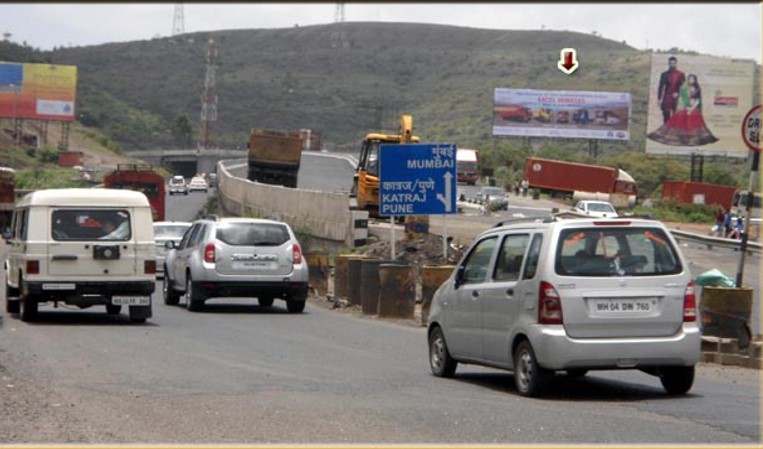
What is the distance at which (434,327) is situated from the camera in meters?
15.3

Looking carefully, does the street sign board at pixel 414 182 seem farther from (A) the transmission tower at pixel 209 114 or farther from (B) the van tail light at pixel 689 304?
(A) the transmission tower at pixel 209 114

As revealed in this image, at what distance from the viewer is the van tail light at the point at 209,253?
24406mm

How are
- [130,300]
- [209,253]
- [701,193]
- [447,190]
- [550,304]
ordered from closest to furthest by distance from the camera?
[550,304] → [130,300] → [209,253] → [447,190] → [701,193]

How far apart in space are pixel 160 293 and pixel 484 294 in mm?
18544

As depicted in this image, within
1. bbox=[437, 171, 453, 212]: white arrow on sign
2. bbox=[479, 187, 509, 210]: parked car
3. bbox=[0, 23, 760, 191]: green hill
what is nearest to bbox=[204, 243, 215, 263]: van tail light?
bbox=[437, 171, 453, 212]: white arrow on sign

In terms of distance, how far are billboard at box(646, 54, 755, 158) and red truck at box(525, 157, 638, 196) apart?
45.7 ft

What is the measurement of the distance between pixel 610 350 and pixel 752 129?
6941 mm

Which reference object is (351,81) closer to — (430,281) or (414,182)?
(414,182)

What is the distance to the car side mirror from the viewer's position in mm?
14531

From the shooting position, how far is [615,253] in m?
12.7

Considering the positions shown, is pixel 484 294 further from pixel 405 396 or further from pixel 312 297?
pixel 312 297

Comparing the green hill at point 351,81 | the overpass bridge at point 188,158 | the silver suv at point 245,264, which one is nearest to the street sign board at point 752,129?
the silver suv at point 245,264

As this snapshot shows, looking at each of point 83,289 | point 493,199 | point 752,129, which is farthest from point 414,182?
point 493,199

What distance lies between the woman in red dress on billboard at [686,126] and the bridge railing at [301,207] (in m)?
39.9
